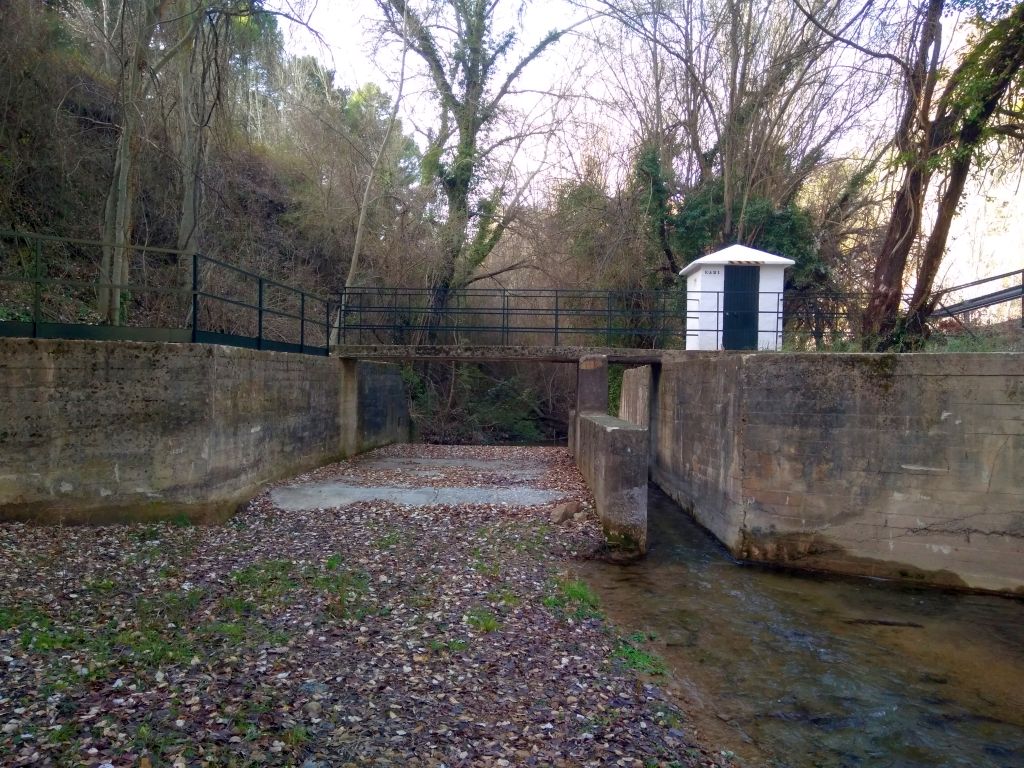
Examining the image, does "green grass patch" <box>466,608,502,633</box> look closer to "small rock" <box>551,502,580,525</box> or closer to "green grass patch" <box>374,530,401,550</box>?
"green grass patch" <box>374,530,401,550</box>

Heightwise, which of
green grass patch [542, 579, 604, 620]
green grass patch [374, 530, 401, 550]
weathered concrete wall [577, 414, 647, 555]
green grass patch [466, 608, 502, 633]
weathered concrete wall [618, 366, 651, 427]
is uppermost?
weathered concrete wall [618, 366, 651, 427]

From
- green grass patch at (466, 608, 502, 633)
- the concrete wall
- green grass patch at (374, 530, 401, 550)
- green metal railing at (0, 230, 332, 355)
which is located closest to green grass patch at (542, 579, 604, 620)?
green grass patch at (466, 608, 502, 633)

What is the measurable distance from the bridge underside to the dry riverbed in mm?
6376

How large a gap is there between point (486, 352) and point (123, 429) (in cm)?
772

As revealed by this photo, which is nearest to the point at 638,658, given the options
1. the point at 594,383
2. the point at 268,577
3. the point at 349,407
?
the point at 268,577

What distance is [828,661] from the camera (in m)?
6.12

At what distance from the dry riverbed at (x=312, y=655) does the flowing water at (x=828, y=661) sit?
1.58 feet

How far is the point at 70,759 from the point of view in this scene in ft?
11.5

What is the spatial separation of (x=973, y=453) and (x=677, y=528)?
414 centimetres

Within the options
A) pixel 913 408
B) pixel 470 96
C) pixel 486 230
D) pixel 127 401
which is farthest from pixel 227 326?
pixel 913 408

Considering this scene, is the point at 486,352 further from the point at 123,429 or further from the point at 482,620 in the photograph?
the point at 482,620

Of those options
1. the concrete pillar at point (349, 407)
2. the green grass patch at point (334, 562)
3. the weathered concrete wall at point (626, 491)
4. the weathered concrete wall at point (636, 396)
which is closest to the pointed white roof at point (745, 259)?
the weathered concrete wall at point (636, 396)

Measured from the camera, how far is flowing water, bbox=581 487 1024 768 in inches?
190

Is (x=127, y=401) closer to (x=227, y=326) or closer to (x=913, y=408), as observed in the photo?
(x=227, y=326)
